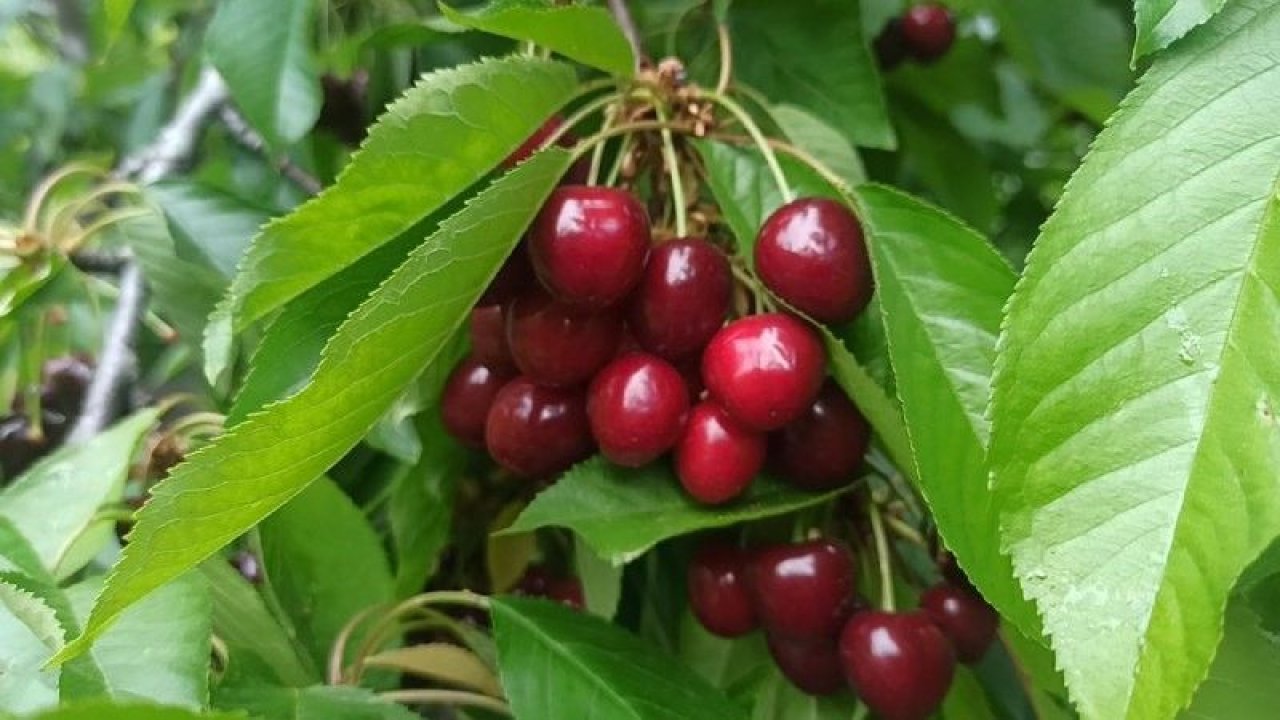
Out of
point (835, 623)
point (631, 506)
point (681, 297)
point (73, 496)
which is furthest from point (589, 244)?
point (73, 496)

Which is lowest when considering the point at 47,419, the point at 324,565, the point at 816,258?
the point at 47,419

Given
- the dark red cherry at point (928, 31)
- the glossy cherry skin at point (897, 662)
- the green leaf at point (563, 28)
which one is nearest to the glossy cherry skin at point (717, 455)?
the glossy cherry skin at point (897, 662)

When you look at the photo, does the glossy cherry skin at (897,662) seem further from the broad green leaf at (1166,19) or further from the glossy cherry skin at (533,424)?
the broad green leaf at (1166,19)

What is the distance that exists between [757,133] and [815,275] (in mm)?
146

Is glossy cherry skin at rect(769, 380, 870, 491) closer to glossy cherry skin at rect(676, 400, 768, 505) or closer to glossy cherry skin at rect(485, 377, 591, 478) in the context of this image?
glossy cherry skin at rect(676, 400, 768, 505)

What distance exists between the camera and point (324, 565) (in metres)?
0.96

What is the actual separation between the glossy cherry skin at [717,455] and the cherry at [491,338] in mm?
142

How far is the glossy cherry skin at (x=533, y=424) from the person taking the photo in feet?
2.62

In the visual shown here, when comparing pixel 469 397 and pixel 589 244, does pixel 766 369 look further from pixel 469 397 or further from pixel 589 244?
pixel 469 397

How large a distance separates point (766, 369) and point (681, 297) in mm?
72

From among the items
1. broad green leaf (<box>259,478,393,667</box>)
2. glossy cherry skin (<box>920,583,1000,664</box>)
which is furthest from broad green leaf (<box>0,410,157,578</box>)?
glossy cherry skin (<box>920,583,1000,664</box>)

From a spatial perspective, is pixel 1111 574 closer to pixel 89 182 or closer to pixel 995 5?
pixel 995 5

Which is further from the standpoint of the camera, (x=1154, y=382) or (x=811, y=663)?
(x=811, y=663)

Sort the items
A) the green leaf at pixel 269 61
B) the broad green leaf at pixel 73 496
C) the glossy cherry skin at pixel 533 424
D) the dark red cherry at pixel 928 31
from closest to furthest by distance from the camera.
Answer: the glossy cherry skin at pixel 533 424
the broad green leaf at pixel 73 496
the green leaf at pixel 269 61
the dark red cherry at pixel 928 31
